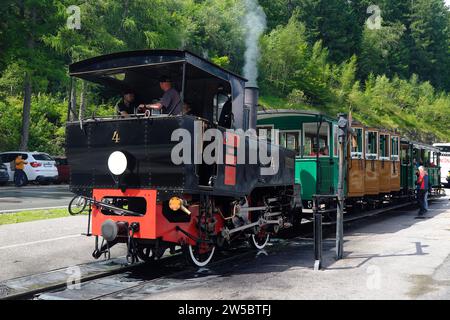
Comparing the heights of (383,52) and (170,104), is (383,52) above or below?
above

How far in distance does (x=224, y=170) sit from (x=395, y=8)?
92222mm

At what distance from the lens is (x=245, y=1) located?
A: 52906mm

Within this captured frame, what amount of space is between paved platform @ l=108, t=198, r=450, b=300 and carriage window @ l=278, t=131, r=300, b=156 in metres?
3.16

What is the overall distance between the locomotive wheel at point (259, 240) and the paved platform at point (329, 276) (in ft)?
0.97

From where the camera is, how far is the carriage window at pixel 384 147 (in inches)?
662

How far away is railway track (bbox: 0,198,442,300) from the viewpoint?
6.22 meters

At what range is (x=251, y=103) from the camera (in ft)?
29.6

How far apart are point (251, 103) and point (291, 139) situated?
431cm

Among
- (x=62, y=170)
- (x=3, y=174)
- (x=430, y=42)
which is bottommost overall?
(x=3, y=174)

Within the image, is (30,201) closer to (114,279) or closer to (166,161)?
(114,279)

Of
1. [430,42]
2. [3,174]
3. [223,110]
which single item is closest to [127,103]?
[223,110]

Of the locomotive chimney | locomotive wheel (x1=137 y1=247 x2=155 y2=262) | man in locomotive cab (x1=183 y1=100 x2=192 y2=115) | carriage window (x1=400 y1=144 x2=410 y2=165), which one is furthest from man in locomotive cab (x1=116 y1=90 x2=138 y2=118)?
carriage window (x1=400 y1=144 x2=410 y2=165)

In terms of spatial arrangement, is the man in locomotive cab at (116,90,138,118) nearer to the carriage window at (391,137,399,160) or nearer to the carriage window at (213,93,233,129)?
the carriage window at (213,93,233,129)
